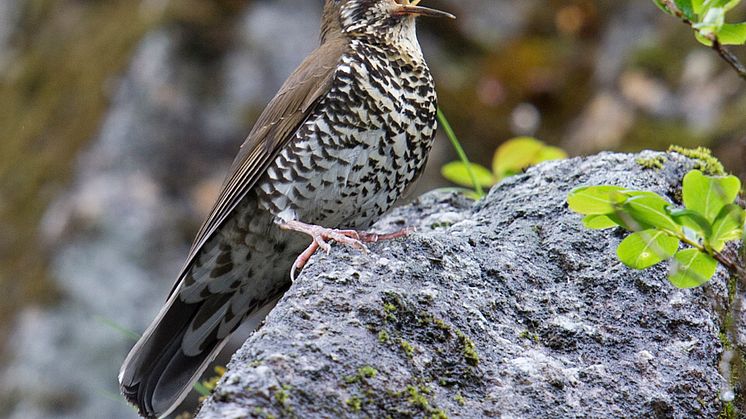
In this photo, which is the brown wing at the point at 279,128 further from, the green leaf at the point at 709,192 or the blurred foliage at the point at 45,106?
the blurred foliage at the point at 45,106

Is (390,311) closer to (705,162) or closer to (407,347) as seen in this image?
(407,347)

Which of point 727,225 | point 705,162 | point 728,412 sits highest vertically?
point 727,225

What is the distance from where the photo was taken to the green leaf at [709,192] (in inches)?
73.6

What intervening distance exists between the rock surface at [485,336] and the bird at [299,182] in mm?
708

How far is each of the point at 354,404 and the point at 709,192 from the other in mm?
847

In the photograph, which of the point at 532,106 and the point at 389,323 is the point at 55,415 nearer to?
the point at 389,323

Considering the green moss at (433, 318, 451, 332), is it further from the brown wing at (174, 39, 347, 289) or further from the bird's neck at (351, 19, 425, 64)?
the bird's neck at (351, 19, 425, 64)

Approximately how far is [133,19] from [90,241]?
65.5 inches

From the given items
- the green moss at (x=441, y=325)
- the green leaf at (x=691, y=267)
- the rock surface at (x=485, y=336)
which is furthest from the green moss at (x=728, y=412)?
the green moss at (x=441, y=325)

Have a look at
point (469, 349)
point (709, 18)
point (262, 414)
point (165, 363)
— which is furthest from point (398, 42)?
point (262, 414)

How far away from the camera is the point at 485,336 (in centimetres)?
227

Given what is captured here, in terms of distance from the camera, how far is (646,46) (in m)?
6.18

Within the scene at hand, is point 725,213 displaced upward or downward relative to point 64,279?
upward

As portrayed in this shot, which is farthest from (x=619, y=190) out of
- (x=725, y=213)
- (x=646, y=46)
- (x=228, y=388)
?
(x=646, y=46)
